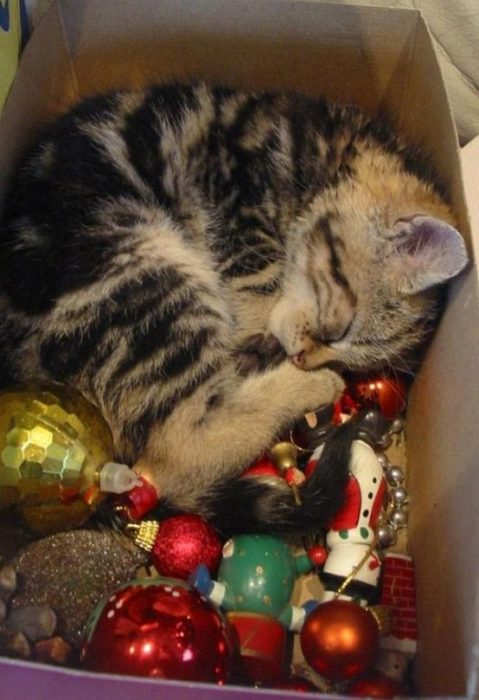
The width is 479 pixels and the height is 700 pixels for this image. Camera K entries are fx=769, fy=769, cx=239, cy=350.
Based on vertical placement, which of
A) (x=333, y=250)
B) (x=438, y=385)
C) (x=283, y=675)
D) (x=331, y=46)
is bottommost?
(x=283, y=675)

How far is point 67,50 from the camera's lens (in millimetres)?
1382

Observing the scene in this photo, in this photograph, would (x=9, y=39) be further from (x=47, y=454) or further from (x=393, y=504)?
(x=393, y=504)

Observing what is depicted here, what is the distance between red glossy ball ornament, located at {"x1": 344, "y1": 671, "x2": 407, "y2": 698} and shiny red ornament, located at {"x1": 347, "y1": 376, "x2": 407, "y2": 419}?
43 centimetres

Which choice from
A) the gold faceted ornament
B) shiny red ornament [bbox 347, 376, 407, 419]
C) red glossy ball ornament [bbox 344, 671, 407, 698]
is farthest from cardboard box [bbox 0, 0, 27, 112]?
red glossy ball ornament [bbox 344, 671, 407, 698]

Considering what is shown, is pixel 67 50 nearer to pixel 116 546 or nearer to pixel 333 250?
pixel 333 250

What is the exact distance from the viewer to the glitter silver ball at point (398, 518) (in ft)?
3.97

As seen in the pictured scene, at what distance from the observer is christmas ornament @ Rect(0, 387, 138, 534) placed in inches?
38.6

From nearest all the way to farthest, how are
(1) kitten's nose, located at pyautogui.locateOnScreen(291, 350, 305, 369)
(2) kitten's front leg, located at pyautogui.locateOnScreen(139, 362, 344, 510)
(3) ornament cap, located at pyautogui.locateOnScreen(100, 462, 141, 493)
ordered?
1. (3) ornament cap, located at pyautogui.locateOnScreen(100, 462, 141, 493)
2. (2) kitten's front leg, located at pyautogui.locateOnScreen(139, 362, 344, 510)
3. (1) kitten's nose, located at pyautogui.locateOnScreen(291, 350, 305, 369)

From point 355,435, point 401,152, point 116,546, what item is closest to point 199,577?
point 116,546

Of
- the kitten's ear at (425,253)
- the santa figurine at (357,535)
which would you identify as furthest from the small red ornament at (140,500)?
the kitten's ear at (425,253)

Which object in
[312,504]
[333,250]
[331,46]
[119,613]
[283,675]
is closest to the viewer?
[119,613]

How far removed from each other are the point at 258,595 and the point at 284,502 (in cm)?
14

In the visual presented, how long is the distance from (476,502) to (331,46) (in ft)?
2.84

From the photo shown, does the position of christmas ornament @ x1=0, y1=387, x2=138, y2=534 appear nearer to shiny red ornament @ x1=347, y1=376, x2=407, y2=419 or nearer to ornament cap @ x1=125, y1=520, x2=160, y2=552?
ornament cap @ x1=125, y1=520, x2=160, y2=552
